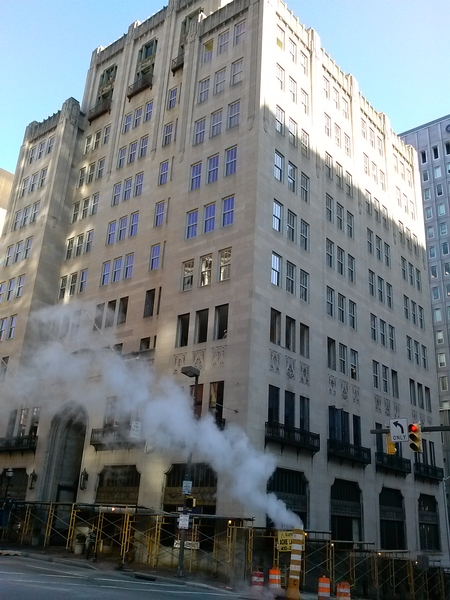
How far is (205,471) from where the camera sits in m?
29.9

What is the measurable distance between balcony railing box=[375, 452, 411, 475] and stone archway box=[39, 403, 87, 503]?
20.5 meters

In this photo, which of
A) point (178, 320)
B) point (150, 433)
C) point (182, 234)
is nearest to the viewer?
point (150, 433)

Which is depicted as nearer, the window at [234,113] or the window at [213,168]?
the window at [213,168]

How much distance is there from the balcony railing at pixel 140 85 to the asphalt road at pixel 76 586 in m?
37.7

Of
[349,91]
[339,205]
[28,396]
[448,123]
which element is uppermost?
[448,123]

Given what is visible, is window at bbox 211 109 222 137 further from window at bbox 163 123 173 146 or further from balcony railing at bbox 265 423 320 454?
balcony railing at bbox 265 423 320 454

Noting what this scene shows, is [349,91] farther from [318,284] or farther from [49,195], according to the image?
[49,195]

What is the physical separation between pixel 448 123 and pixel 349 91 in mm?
45554

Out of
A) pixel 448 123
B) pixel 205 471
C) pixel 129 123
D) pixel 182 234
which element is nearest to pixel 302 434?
pixel 205 471

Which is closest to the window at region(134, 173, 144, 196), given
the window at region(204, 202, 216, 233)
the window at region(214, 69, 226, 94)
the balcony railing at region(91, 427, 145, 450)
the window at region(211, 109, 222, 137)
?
the window at region(211, 109, 222, 137)

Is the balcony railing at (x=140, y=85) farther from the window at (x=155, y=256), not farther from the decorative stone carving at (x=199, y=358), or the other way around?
the decorative stone carving at (x=199, y=358)

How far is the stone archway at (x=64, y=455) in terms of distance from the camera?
3950cm

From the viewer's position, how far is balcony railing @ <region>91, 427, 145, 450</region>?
33906 millimetres

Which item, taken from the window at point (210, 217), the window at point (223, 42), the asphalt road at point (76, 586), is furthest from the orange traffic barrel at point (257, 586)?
the window at point (223, 42)
